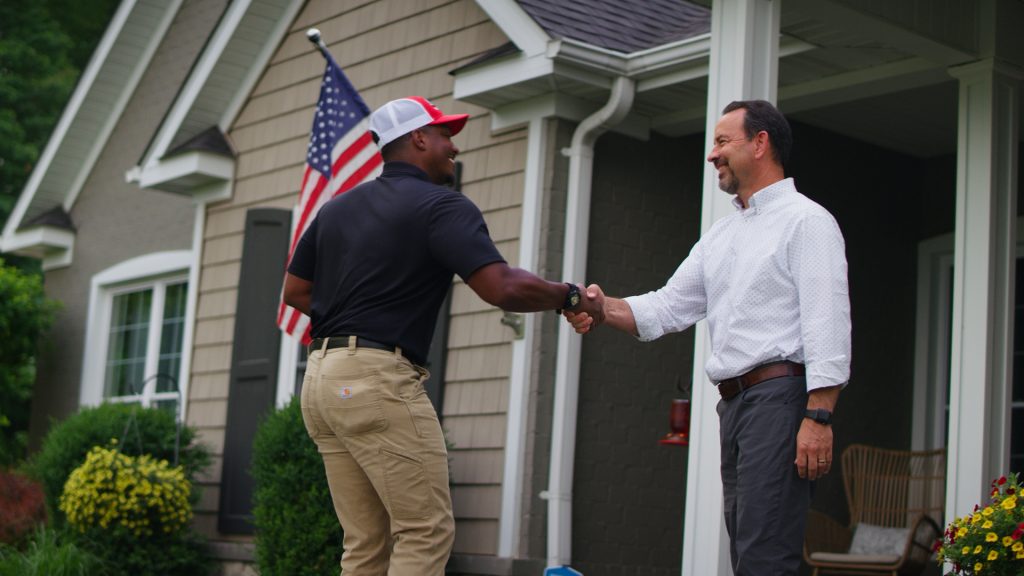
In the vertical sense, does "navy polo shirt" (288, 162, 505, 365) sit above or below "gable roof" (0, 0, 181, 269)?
below

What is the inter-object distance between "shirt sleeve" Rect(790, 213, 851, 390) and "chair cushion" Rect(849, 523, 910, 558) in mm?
4092

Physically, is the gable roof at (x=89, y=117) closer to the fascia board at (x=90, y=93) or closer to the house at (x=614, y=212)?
the fascia board at (x=90, y=93)

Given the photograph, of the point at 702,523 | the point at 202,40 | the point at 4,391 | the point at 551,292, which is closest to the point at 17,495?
the point at 4,391

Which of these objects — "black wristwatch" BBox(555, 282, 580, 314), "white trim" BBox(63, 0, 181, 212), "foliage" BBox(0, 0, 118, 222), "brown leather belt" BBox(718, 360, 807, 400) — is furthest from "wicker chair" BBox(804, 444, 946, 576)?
"foliage" BBox(0, 0, 118, 222)

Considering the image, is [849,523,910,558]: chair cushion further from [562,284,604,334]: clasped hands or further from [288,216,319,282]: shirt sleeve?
[288,216,319,282]: shirt sleeve

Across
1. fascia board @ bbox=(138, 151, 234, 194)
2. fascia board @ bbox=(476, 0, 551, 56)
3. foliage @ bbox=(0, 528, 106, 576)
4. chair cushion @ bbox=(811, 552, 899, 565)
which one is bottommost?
foliage @ bbox=(0, 528, 106, 576)

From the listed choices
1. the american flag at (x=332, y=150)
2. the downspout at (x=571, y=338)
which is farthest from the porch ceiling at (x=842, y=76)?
the american flag at (x=332, y=150)

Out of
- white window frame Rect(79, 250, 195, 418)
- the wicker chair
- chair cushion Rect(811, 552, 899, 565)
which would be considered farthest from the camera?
white window frame Rect(79, 250, 195, 418)

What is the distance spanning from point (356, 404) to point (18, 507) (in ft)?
21.1

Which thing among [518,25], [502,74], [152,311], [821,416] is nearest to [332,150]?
[502,74]

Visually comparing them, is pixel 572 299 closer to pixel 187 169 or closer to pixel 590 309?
pixel 590 309

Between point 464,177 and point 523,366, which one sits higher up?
point 464,177

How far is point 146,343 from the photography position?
1093 centimetres

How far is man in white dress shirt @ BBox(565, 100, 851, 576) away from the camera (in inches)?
136
